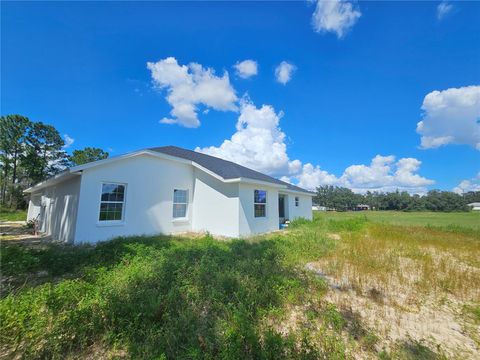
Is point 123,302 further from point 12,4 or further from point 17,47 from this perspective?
point 17,47

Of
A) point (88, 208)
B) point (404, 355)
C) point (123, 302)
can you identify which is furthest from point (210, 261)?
point (88, 208)

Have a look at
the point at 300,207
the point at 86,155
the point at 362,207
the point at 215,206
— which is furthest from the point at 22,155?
the point at 362,207

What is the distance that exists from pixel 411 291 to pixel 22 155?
4162cm

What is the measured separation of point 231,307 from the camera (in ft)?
11.4

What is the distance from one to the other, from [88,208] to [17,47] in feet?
22.4

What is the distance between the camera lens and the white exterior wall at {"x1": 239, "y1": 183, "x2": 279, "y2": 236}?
10.7 meters

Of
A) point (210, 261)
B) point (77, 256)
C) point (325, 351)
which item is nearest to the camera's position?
point (325, 351)

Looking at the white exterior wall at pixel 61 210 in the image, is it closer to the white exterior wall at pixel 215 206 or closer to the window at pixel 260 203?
the white exterior wall at pixel 215 206

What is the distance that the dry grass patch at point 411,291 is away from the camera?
307cm

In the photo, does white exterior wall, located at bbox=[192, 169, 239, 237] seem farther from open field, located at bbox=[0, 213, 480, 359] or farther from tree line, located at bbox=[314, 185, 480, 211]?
tree line, located at bbox=[314, 185, 480, 211]

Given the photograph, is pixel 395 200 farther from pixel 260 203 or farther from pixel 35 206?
pixel 35 206

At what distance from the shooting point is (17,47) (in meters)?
8.09

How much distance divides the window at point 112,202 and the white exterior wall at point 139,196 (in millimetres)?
197

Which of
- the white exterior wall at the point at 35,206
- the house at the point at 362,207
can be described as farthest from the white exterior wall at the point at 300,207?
→ the house at the point at 362,207
